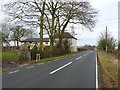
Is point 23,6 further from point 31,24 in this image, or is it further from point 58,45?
point 58,45

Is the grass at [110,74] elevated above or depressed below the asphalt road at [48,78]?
below

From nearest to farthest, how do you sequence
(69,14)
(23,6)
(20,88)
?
(20,88)
(23,6)
(69,14)

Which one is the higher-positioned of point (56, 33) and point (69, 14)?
point (69, 14)

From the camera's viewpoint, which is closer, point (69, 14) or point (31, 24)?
point (31, 24)

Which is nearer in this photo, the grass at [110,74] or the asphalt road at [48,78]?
the asphalt road at [48,78]

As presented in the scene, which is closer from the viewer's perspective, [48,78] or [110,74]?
[48,78]

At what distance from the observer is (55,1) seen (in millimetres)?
34781

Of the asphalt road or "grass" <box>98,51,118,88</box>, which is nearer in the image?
the asphalt road

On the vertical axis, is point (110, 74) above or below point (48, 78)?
below

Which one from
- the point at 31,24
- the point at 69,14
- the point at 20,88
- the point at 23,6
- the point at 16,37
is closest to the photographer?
the point at 20,88

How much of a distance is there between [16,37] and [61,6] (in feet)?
116

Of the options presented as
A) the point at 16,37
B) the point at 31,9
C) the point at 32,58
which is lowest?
the point at 32,58

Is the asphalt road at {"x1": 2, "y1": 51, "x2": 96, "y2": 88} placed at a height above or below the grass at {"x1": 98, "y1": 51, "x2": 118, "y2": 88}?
above

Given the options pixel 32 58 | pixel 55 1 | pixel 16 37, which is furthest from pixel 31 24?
pixel 16 37
